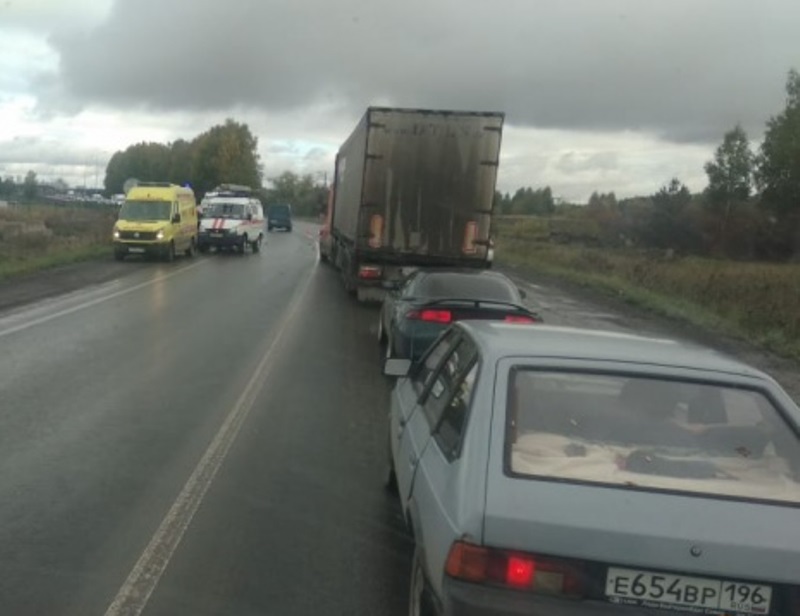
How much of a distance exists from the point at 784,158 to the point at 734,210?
220 inches

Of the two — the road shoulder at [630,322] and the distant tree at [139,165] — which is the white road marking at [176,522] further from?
the distant tree at [139,165]

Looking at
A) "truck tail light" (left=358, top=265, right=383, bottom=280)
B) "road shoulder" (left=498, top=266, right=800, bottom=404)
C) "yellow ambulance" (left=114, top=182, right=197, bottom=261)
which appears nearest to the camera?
"road shoulder" (left=498, top=266, right=800, bottom=404)

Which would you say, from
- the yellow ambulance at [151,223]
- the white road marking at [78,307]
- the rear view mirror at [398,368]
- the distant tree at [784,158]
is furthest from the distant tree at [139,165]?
the rear view mirror at [398,368]

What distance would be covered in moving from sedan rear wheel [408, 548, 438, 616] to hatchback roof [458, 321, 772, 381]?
94cm

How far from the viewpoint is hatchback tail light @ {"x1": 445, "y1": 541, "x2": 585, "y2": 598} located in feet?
9.52

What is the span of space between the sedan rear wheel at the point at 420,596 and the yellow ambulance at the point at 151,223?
2780 cm

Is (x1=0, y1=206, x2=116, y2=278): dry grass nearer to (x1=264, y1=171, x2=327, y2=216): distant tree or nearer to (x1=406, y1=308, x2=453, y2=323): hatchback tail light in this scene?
(x1=406, y1=308, x2=453, y2=323): hatchback tail light

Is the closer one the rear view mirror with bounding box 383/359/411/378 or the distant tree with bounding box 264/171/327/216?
the rear view mirror with bounding box 383/359/411/378

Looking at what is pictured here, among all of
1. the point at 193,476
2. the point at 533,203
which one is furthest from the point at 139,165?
the point at 193,476

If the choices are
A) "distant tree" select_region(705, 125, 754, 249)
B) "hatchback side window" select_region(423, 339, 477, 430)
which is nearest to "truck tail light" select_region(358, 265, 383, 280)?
"hatchback side window" select_region(423, 339, 477, 430)

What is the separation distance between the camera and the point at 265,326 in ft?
48.0

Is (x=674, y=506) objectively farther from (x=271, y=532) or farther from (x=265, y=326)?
(x=265, y=326)

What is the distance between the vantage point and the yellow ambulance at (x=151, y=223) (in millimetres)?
30109

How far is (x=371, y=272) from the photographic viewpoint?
18.2 meters
